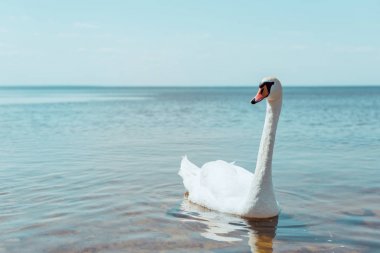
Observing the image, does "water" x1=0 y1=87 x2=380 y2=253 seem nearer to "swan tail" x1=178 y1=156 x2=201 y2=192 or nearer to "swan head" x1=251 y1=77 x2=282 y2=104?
"swan tail" x1=178 y1=156 x2=201 y2=192

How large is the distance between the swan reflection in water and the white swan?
0.11 meters

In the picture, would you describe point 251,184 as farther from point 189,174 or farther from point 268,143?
point 189,174

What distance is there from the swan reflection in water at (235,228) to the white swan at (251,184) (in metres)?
0.11

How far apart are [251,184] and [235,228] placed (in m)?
0.69

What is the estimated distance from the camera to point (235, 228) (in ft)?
24.3

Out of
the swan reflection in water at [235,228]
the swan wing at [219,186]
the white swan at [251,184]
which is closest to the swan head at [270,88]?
the white swan at [251,184]

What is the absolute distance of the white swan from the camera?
24.6ft

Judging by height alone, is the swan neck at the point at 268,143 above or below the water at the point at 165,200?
above

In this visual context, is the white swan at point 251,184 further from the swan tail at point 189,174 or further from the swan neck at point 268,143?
the swan tail at point 189,174

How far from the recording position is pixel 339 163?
13734 millimetres

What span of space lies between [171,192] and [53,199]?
2233mm

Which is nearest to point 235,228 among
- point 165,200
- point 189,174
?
point 165,200

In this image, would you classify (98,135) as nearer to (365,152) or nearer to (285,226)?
(365,152)

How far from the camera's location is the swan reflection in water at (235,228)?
6.92 meters
